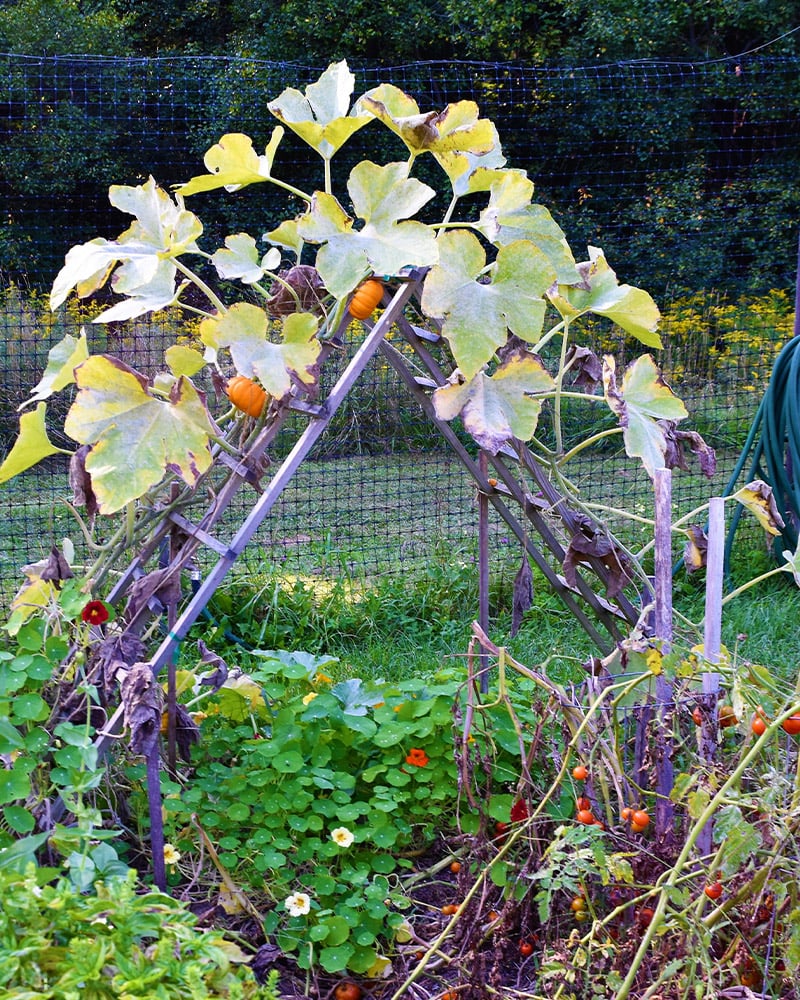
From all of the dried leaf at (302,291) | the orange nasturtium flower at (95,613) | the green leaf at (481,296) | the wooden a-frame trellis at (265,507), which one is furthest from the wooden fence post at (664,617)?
the orange nasturtium flower at (95,613)

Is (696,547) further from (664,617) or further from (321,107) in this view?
(321,107)

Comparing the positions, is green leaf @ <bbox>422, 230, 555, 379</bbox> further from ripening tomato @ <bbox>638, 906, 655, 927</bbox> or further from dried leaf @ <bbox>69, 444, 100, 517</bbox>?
ripening tomato @ <bbox>638, 906, 655, 927</bbox>

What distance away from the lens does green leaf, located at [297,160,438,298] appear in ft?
4.81

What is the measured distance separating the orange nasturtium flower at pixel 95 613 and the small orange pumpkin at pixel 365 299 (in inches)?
23.3

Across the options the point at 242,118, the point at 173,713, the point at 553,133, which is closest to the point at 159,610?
the point at 173,713

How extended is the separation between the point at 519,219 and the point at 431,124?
0.72 ft

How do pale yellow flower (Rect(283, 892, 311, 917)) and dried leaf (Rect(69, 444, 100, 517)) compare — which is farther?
pale yellow flower (Rect(283, 892, 311, 917))

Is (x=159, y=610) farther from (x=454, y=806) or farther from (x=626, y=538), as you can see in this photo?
(x=626, y=538)

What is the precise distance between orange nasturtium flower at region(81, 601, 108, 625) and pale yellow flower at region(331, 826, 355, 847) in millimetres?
521

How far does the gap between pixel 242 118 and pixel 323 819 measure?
699cm

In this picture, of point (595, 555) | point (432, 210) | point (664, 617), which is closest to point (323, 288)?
point (595, 555)

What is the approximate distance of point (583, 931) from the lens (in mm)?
1654

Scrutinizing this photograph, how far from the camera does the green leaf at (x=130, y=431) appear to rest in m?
1.38

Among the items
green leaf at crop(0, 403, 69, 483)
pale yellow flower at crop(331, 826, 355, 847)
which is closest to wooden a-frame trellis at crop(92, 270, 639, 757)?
green leaf at crop(0, 403, 69, 483)
